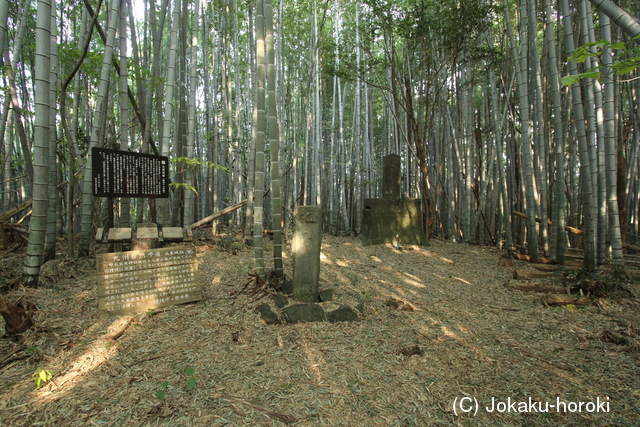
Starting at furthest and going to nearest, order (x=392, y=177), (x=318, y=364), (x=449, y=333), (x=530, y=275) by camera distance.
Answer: (x=392, y=177), (x=530, y=275), (x=449, y=333), (x=318, y=364)

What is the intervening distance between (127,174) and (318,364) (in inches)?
89.0

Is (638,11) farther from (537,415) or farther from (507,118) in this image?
(537,415)

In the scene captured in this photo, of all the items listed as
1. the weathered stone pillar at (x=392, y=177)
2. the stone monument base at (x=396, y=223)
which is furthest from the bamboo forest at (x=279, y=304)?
the weathered stone pillar at (x=392, y=177)

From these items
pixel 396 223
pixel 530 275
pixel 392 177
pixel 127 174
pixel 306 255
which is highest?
pixel 392 177

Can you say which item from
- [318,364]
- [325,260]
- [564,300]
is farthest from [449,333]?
[325,260]

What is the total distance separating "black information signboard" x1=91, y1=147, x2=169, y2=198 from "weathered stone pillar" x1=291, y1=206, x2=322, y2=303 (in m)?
1.41

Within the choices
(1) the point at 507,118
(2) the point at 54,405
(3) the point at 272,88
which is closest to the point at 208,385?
(2) the point at 54,405

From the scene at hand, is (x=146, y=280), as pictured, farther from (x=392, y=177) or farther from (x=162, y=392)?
(x=392, y=177)

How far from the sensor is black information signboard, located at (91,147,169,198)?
2.58 metres

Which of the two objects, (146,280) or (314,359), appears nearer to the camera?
(314,359)

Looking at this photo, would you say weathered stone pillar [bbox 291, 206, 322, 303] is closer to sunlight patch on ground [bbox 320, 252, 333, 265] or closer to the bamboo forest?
the bamboo forest

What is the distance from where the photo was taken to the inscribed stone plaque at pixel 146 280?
2.31 meters

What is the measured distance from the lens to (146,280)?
2.47m

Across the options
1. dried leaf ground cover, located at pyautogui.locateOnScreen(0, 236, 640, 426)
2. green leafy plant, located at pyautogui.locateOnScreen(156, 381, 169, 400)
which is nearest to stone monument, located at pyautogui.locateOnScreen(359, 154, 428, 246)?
dried leaf ground cover, located at pyautogui.locateOnScreen(0, 236, 640, 426)
